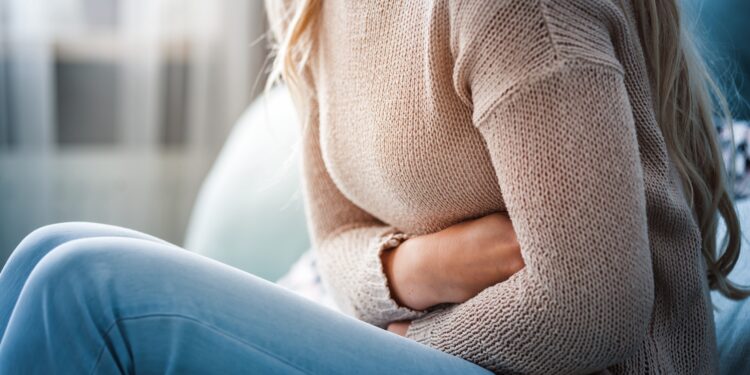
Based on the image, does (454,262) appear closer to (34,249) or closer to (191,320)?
(191,320)

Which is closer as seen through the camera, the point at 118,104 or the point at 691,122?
the point at 691,122

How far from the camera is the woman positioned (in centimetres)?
59

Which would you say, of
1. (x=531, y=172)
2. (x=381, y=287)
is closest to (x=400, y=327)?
(x=381, y=287)

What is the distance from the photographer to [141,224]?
7.09 ft

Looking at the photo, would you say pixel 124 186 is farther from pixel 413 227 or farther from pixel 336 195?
pixel 413 227

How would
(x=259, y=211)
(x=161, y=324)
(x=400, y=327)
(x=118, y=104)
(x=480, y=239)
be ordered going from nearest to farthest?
(x=161, y=324) → (x=480, y=239) → (x=400, y=327) → (x=259, y=211) → (x=118, y=104)

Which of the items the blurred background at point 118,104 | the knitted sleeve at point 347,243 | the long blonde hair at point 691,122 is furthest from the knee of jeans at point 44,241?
the blurred background at point 118,104

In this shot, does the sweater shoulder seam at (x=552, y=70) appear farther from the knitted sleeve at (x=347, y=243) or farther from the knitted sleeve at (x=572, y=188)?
the knitted sleeve at (x=347, y=243)

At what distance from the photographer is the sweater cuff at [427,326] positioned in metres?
0.75

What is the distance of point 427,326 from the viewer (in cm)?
78

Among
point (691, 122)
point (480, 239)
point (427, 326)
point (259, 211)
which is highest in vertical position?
point (691, 122)

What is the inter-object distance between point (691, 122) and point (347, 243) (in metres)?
0.40

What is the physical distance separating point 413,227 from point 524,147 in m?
0.26

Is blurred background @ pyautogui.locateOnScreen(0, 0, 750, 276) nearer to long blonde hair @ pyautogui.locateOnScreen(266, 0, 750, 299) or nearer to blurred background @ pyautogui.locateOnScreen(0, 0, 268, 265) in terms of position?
blurred background @ pyautogui.locateOnScreen(0, 0, 268, 265)
